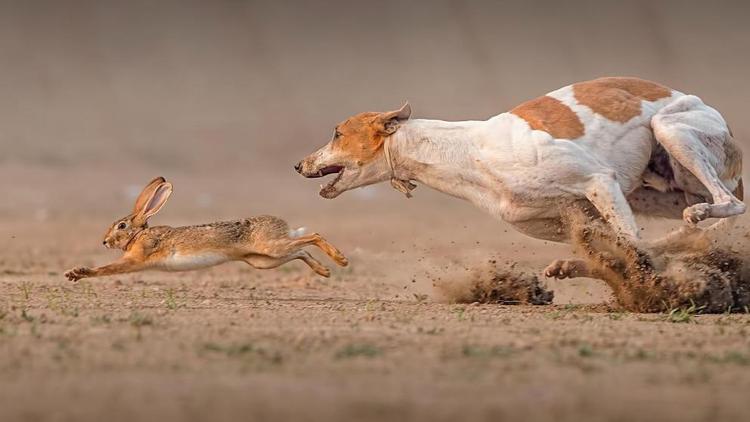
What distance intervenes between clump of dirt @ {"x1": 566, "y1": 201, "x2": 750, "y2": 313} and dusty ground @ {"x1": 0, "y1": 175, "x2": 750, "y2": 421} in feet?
0.89

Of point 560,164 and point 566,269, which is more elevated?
point 560,164

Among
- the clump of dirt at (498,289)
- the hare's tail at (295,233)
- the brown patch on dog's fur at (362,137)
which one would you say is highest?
the brown patch on dog's fur at (362,137)

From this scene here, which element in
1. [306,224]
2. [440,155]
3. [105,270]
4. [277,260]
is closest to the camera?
[440,155]

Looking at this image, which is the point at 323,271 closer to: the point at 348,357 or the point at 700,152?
the point at 700,152

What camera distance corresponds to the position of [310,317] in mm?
8000

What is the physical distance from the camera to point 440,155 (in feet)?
30.1

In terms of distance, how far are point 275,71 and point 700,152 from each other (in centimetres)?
3422

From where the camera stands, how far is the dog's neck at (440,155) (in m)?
9.10

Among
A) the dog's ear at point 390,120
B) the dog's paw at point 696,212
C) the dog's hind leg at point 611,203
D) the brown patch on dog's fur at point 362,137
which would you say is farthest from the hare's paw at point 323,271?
the dog's paw at point 696,212

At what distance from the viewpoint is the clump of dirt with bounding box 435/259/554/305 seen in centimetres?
950

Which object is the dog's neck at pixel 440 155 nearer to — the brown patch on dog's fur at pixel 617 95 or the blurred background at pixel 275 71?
the brown patch on dog's fur at pixel 617 95

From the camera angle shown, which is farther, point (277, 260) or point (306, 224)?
point (306, 224)

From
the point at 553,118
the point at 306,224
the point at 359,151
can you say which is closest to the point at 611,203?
the point at 553,118

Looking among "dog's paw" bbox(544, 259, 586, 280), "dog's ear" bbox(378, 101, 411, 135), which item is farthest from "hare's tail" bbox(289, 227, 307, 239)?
"dog's paw" bbox(544, 259, 586, 280)
